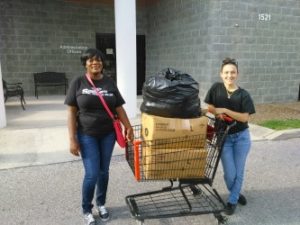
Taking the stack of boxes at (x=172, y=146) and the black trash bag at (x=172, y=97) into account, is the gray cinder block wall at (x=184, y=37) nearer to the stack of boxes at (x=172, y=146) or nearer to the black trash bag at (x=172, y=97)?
the black trash bag at (x=172, y=97)

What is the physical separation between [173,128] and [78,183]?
2.04 meters

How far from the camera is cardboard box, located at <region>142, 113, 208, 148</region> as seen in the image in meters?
2.65

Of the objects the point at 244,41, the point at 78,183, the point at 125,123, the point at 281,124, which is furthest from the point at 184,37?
the point at 125,123

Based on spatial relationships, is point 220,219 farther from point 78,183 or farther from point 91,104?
point 78,183

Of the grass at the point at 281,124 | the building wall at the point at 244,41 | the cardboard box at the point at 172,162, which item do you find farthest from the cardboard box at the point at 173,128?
the building wall at the point at 244,41

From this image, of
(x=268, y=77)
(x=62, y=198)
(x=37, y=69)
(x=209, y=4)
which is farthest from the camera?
(x=37, y=69)

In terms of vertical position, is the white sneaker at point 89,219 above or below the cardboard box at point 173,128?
below

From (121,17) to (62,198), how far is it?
15.6 ft

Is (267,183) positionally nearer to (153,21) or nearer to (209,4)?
(209,4)

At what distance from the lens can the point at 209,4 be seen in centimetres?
916

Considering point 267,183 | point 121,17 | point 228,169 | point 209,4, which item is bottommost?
point 267,183

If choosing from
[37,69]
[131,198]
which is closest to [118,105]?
[131,198]

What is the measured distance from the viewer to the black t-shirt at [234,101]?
10.7ft

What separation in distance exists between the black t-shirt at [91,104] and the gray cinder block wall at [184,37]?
22.0ft
